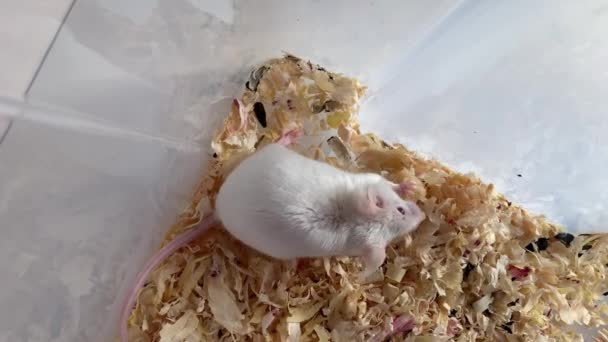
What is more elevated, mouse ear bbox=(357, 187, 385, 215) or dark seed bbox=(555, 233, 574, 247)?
mouse ear bbox=(357, 187, 385, 215)

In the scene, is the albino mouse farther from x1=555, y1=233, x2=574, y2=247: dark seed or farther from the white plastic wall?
x1=555, y1=233, x2=574, y2=247: dark seed

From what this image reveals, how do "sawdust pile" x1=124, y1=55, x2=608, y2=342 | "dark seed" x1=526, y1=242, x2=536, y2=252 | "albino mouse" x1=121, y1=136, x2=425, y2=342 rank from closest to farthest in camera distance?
1. "albino mouse" x1=121, y1=136, x2=425, y2=342
2. "sawdust pile" x1=124, y1=55, x2=608, y2=342
3. "dark seed" x1=526, y1=242, x2=536, y2=252

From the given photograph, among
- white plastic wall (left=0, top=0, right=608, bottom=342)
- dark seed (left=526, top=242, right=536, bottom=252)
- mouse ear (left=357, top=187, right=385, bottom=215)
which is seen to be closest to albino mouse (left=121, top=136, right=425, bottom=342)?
mouse ear (left=357, top=187, right=385, bottom=215)

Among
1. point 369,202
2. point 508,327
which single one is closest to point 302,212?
point 369,202

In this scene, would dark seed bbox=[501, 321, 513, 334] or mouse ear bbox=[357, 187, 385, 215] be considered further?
dark seed bbox=[501, 321, 513, 334]

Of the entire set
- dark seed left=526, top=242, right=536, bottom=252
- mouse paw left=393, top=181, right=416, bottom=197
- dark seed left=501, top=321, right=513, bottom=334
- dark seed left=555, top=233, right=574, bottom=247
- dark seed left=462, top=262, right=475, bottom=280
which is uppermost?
mouse paw left=393, top=181, right=416, bottom=197

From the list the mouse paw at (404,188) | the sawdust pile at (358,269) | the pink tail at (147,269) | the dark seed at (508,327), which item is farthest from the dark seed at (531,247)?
the pink tail at (147,269)

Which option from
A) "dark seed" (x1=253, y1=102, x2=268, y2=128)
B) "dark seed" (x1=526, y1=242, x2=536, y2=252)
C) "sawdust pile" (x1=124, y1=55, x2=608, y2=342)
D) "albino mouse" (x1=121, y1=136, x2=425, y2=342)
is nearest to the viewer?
"albino mouse" (x1=121, y1=136, x2=425, y2=342)
